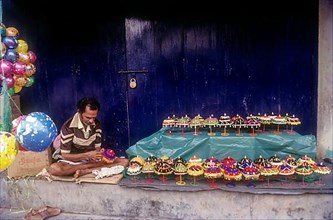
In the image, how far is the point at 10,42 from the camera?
4.25 m

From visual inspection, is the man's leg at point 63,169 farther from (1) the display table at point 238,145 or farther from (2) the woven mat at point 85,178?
(1) the display table at point 238,145

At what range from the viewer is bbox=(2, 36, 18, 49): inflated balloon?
4215 millimetres

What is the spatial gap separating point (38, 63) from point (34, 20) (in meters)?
0.79

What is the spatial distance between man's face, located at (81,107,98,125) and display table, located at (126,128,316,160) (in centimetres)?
105

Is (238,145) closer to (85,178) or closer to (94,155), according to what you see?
(94,155)

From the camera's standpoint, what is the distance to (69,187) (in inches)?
188

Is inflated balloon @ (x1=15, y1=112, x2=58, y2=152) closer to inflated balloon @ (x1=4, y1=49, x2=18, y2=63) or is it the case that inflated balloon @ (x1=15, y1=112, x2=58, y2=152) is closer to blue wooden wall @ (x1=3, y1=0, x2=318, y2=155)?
inflated balloon @ (x1=4, y1=49, x2=18, y2=63)

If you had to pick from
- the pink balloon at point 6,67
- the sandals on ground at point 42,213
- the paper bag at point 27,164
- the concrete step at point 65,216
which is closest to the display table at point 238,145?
the concrete step at point 65,216

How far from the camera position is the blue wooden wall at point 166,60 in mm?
5223

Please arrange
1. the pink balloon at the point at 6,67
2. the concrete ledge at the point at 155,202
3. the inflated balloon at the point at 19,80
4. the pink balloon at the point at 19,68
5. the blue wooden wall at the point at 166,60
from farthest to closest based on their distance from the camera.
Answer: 1. the blue wooden wall at the point at 166,60
2. the inflated balloon at the point at 19,80
3. the pink balloon at the point at 19,68
4. the concrete ledge at the point at 155,202
5. the pink balloon at the point at 6,67

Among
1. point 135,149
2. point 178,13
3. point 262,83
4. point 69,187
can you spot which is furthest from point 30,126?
point 262,83

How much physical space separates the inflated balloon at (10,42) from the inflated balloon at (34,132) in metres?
1.45

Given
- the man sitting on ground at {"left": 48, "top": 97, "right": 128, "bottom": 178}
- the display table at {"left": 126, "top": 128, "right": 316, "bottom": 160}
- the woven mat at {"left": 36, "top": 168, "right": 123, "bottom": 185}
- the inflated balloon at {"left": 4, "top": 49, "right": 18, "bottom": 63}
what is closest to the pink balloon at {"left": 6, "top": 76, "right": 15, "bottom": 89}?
the inflated balloon at {"left": 4, "top": 49, "right": 18, "bottom": 63}

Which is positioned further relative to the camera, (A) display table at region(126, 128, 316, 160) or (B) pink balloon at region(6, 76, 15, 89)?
(A) display table at region(126, 128, 316, 160)
